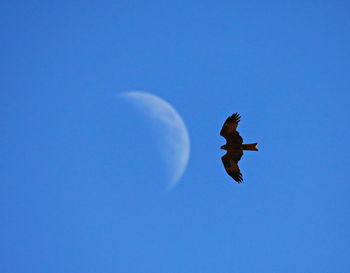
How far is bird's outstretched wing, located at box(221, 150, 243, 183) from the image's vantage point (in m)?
19.0

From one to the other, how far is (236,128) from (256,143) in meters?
1.26

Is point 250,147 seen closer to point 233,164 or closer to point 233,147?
point 233,147

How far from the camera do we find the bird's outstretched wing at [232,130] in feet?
58.2

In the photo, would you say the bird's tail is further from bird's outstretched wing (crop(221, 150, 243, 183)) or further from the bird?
bird's outstretched wing (crop(221, 150, 243, 183))

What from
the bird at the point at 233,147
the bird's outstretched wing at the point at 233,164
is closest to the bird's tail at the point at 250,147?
the bird at the point at 233,147

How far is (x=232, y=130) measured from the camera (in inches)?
703

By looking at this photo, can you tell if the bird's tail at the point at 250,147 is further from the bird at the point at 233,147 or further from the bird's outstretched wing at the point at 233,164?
the bird's outstretched wing at the point at 233,164

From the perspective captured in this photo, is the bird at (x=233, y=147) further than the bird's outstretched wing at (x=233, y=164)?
No

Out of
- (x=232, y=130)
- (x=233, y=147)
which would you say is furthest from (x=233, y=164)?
(x=232, y=130)

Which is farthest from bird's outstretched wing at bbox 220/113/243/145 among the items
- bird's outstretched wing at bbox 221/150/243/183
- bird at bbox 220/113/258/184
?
bird's outstretched wing at bbox 221/150/243/183

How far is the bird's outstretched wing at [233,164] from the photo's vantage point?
19.0 metres

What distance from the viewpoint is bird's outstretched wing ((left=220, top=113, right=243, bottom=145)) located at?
17734 millimetres

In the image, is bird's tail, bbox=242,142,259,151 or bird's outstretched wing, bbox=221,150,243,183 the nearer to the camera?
bird's tail, bbox=242,142,259,151

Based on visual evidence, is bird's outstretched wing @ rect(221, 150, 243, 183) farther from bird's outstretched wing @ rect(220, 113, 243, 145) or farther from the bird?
bird's outstretched wing @ rect(220, 113, 243, 145)
